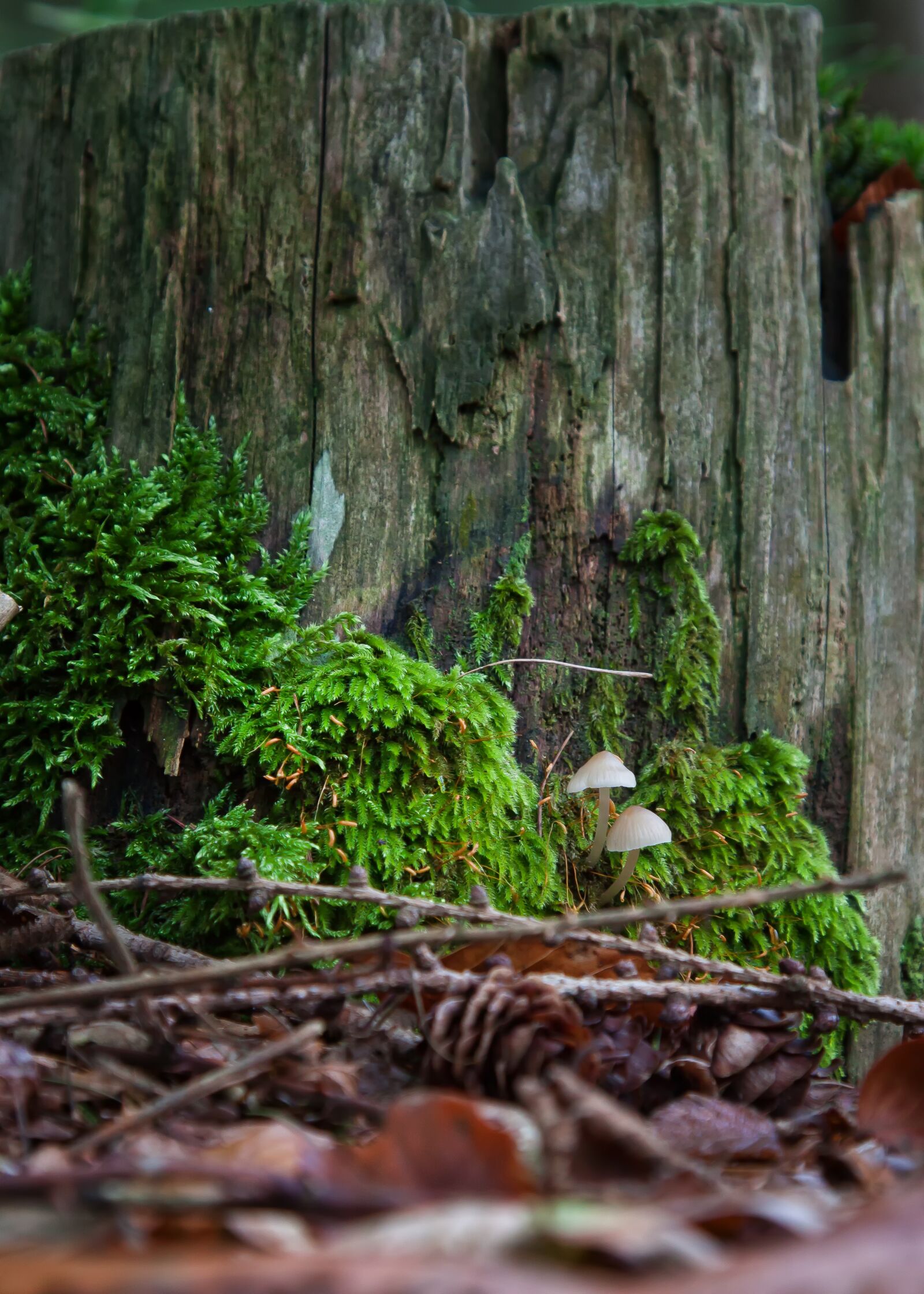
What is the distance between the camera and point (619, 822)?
231 centimetres

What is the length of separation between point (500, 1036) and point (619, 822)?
3.25ft

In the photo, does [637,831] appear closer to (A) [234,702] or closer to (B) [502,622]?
(B) [502,622]

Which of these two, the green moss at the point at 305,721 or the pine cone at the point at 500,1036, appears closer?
the pine cone at the point at 500,1036

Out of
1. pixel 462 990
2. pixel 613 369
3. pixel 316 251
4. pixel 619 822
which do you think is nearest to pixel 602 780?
pixel 619 822

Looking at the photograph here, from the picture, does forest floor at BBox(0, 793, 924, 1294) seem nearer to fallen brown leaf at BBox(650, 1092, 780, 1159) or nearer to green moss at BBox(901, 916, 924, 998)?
fallen brown leaf at BBox(650, 1092, 780, 1159)

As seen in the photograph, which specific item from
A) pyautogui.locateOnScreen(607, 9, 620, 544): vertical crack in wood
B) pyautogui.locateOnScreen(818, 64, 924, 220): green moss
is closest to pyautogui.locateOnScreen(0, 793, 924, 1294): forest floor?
pyautogui.locateOnScreen(607, 9, 620, 544): vertical crack in wood

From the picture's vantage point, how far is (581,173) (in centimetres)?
269

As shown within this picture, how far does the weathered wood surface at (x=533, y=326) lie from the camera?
2590 millimetres

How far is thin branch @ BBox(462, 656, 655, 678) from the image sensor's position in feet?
8.29

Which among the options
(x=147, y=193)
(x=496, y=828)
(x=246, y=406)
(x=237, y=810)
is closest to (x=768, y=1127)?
(x=496, y=828)

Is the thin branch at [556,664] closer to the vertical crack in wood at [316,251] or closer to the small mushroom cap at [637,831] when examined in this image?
the small mushroom cap at [637,831]

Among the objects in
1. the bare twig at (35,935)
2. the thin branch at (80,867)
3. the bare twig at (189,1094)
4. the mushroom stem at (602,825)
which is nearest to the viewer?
the bare twig at (189,1094)

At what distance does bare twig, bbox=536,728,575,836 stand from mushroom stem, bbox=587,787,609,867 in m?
0.15

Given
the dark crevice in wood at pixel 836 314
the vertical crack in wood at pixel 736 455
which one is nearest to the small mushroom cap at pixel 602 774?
the vertical crack in wood at pixel 736 455
